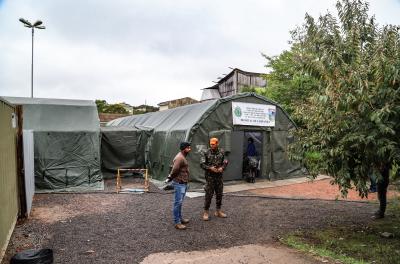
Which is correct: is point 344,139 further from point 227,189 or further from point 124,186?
point 124,186

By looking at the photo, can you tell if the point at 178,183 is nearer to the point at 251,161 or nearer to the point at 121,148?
the point at 251,161

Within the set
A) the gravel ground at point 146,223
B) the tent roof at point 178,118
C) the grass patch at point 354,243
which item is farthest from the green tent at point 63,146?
the grass patch at point 354,243

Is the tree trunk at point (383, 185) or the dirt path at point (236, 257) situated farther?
the tree trunk at point (383, 185)

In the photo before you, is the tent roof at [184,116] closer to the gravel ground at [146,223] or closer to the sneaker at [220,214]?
the gravel ground at [146,223]

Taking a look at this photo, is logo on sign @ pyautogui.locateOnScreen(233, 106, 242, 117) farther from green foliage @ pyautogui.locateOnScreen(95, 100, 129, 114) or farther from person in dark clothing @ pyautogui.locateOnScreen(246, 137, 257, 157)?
green foliage @ pyautogui.locateOnScreen(95, 100, 129, 114)

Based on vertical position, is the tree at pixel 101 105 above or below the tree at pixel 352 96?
above

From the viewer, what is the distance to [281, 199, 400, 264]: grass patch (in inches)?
219

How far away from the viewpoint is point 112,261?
543 centimetres

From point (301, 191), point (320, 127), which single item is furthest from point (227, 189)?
point (320, 127)

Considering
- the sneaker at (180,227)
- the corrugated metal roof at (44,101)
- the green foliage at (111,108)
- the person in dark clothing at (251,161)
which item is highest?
the green foliage at (111,108)

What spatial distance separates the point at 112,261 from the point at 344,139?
4.31 m

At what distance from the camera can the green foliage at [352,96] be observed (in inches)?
214

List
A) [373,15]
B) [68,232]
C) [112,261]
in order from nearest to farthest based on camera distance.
Result: [112,261]
[373,15]
[68,232]

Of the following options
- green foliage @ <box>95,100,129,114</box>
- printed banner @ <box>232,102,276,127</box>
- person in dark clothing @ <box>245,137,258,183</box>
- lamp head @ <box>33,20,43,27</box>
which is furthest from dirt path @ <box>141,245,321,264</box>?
green foliage @ <box>95,100,129,114</box>
